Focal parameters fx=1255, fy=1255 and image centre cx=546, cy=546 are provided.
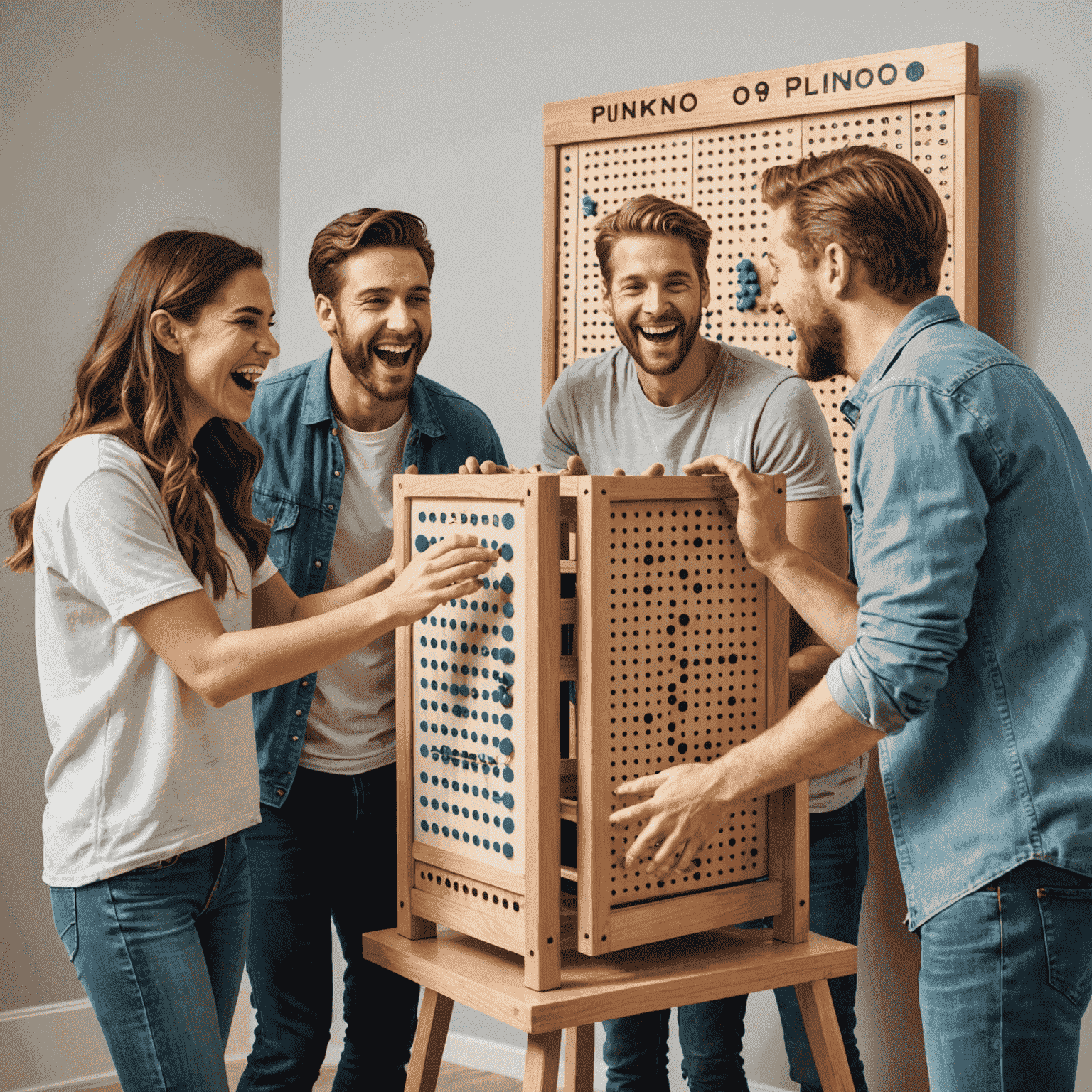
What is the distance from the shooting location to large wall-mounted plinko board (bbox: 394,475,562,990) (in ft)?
5.03

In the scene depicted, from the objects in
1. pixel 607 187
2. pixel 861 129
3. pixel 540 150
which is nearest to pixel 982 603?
pixel 861 129

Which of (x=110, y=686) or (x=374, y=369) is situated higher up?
(x=374, y=369)

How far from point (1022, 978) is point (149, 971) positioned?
1.00 m

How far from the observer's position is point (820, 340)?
5.22 ft

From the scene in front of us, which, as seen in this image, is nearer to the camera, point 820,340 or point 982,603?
point 982,603

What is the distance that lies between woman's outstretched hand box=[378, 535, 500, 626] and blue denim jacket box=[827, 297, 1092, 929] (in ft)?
1.58

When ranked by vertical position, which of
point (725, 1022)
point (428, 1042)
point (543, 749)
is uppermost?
point (543, 749)

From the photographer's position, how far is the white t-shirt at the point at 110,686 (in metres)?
1.52

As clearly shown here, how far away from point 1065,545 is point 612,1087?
57.0 inches

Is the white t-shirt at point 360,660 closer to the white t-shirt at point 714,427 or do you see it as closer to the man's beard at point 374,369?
the man's beard at point 374,369

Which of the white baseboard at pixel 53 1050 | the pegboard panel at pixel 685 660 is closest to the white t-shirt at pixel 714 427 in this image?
the pegboard panel at pixel 685 660

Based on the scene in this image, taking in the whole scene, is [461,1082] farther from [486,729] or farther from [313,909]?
[486,729]

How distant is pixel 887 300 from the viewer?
1534mm

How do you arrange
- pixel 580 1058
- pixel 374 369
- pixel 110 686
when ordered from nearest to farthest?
pixel 110 686, pixel 580 1058, pixel 374 369
